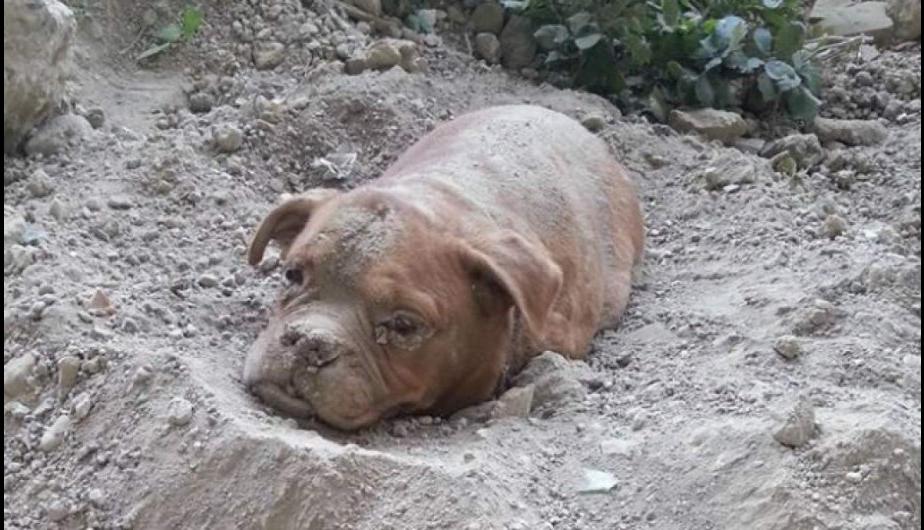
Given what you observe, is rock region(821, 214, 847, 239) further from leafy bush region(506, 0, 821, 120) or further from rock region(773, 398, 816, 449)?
rock region(773, 398, 816, 449)

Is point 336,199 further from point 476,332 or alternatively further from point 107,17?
point 107,17

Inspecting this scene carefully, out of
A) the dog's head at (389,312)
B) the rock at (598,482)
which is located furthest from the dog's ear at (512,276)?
the rock at (598,482)

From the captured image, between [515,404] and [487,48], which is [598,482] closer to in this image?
[515,404]

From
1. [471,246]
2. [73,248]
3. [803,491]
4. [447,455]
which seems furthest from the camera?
[73,248]

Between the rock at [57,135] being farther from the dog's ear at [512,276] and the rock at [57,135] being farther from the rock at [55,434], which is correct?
the dog's ear at [512,276]

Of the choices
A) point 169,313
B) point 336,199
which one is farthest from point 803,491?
point 169,313
